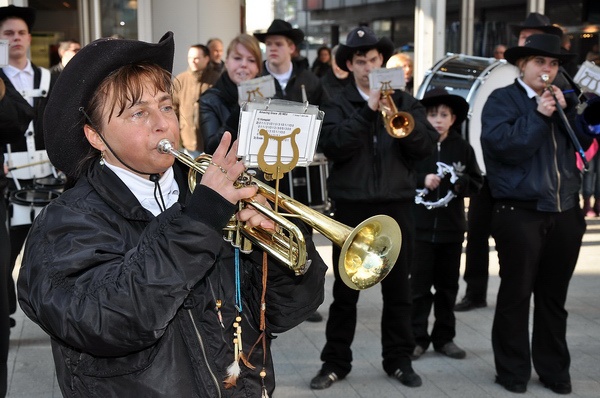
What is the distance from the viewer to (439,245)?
6062mm

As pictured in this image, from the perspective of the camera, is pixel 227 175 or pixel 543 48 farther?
pixel 543 48

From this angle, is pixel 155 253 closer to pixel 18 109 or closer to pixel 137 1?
pixel 18 109

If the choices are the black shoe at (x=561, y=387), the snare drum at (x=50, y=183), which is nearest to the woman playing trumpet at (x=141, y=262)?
the black shoe at (x=561, y=387)

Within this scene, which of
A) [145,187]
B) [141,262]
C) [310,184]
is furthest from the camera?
[310,184]

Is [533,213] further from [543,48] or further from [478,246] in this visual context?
[478,246]

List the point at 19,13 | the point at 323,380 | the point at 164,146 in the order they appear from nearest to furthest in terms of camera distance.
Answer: the point at 164,146 < the point at 323,380 < the point at 19,13

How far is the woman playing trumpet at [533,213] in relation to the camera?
5117 millimetres

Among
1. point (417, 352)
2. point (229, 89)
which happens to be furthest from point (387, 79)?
point (417, 352)

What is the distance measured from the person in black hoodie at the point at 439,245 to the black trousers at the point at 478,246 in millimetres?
1035

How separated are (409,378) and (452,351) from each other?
68 centimetres

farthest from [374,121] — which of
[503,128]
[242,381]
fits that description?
[242,381]

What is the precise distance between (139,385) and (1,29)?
4.66m

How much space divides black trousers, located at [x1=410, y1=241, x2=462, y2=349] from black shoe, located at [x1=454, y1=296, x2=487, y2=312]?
1081 mm

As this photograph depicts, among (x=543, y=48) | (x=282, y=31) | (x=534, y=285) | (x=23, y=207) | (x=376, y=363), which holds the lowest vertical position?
(x=376, y=363)
